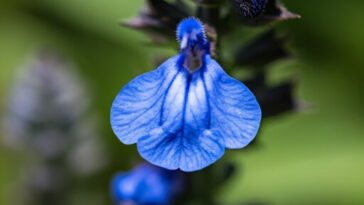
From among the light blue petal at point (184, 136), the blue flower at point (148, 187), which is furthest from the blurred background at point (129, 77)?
the light blue petal at point (184, 136)

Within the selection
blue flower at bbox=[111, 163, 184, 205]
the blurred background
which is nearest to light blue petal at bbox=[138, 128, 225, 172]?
blue flower at bbox=[111, 163, 184, 205]

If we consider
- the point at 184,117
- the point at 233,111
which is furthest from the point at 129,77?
the point at 233,111

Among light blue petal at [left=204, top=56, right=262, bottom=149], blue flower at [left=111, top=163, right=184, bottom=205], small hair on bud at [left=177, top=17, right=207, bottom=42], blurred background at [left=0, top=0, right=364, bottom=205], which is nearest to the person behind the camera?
light blue petal at [left=204, top=56, right=262, bottom=149]

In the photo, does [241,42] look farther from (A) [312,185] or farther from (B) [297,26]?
(B) [297,26]

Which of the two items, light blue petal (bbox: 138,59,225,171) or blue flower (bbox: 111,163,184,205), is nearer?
light blue petal (bbox: 138,59,225,171)

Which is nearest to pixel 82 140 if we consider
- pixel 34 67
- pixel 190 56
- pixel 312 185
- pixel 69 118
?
pixel 69 118

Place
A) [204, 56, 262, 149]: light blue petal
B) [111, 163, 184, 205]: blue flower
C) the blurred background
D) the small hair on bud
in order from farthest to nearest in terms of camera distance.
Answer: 1. the blurred background
2. [111, 163, 184, 205]: blue flower
3. the small hair on bud
4. [204, 56, 262, 149]: light blue petal

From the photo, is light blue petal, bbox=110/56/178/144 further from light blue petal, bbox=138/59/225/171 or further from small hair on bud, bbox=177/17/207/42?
small hair on bud, bbox=177/17/207/42
